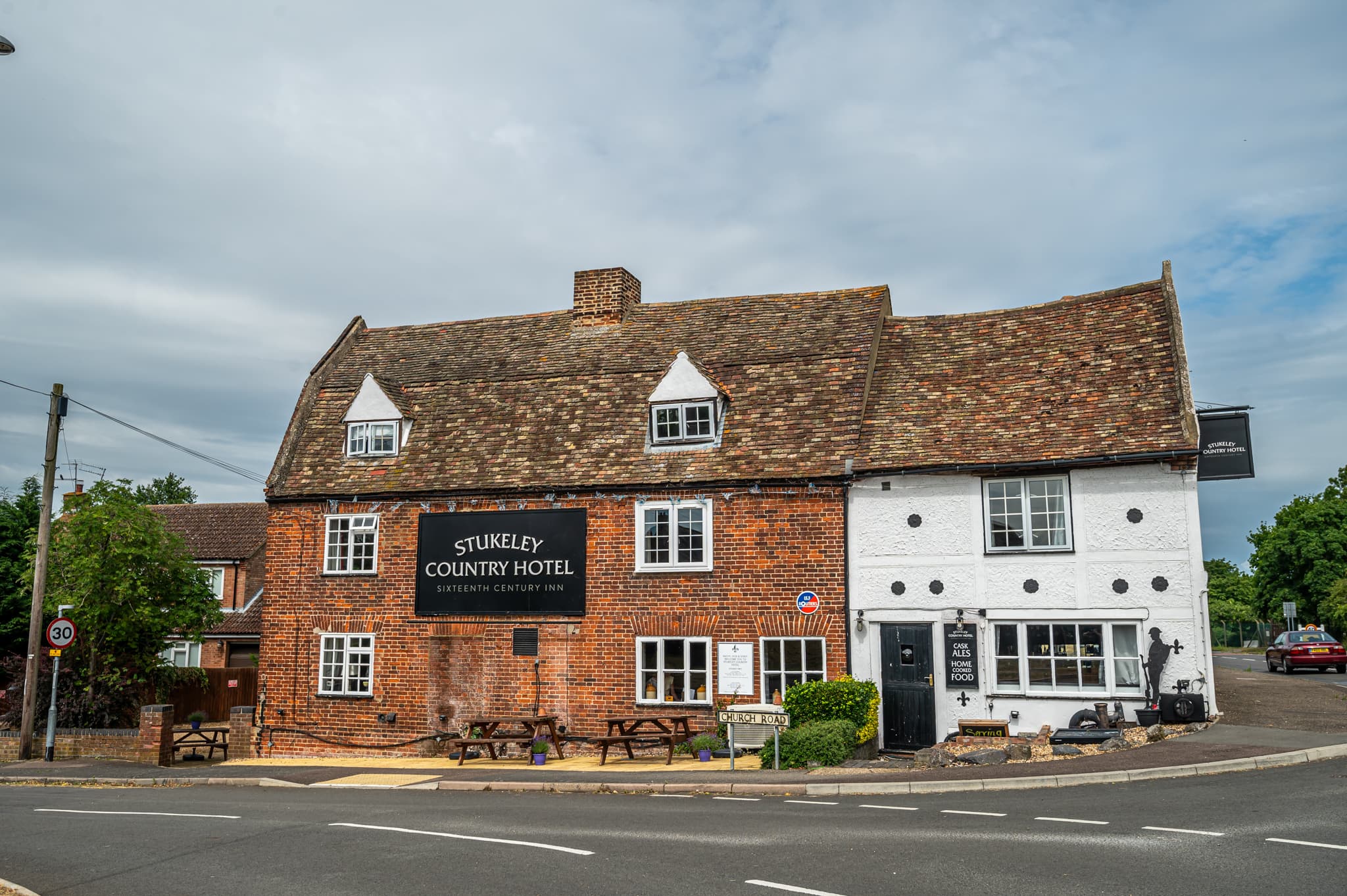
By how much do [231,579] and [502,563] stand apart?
72.6ft

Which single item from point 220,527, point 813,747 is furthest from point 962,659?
point 220,527

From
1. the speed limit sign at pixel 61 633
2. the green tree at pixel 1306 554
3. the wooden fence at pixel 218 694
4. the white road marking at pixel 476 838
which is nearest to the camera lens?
the white road marking at pixel 476 838

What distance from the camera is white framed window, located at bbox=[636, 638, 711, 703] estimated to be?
21500mm

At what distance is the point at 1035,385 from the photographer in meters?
22.0

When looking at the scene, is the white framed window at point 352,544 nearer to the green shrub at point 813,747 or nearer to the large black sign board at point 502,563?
the large black sign board at point 502,563

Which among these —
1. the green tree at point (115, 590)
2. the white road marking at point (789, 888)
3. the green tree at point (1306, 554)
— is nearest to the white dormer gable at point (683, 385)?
the green tree at point (115, 590)

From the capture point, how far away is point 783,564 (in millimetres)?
21234

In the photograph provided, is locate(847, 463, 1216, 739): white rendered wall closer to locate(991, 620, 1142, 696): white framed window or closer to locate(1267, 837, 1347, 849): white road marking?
locate(991, 620, 1142, 696): white framed window

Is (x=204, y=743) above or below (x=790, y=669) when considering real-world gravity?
below

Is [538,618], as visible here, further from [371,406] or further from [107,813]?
[107,813]

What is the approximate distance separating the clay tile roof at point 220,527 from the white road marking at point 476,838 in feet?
99.8

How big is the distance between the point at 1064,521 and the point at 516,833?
12.6 meters

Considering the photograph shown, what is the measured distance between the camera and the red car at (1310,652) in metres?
32.7

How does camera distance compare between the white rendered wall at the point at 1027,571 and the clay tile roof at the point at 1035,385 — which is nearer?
the white rendered wall at the point at 1027,571
